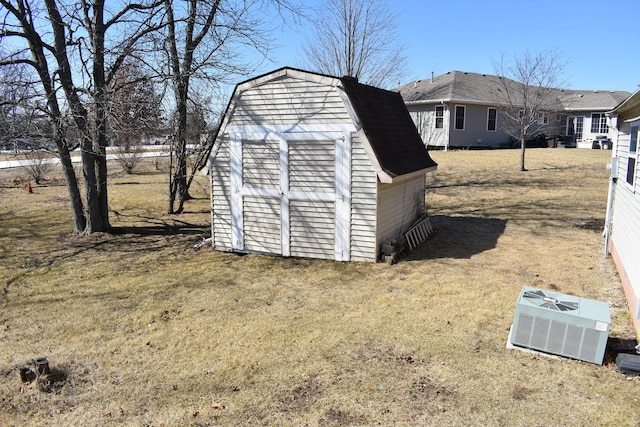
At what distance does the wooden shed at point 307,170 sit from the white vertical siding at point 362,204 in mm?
19

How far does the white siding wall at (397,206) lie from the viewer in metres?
9.29

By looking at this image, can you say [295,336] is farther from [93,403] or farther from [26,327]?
[26,327]

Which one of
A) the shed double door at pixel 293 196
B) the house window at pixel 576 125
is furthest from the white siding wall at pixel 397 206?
the house window at pixel 576 125

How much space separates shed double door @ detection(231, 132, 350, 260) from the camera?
9.14m

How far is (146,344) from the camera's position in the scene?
19.2 ft

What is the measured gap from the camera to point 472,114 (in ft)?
95.0

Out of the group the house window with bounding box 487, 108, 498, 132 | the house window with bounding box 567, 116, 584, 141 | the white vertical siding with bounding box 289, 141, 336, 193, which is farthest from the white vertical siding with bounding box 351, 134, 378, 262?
the house window with bounding box 567, 116, 584, 141

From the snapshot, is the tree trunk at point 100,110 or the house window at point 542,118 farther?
the house window at point 542,118

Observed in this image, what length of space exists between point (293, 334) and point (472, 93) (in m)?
26.6

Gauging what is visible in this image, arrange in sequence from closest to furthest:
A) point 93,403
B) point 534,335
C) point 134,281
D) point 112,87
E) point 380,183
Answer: point 93,403, point 534,335, point 134,281, point 380,183, point 112,87

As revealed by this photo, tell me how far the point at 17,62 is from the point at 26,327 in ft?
22.5

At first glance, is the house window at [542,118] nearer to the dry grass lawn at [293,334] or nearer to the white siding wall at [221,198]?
the dry grass lawn at [293,334]

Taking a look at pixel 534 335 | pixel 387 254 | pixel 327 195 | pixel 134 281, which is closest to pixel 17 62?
pixel 134 281

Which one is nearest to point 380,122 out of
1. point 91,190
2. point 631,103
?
point 631,103
